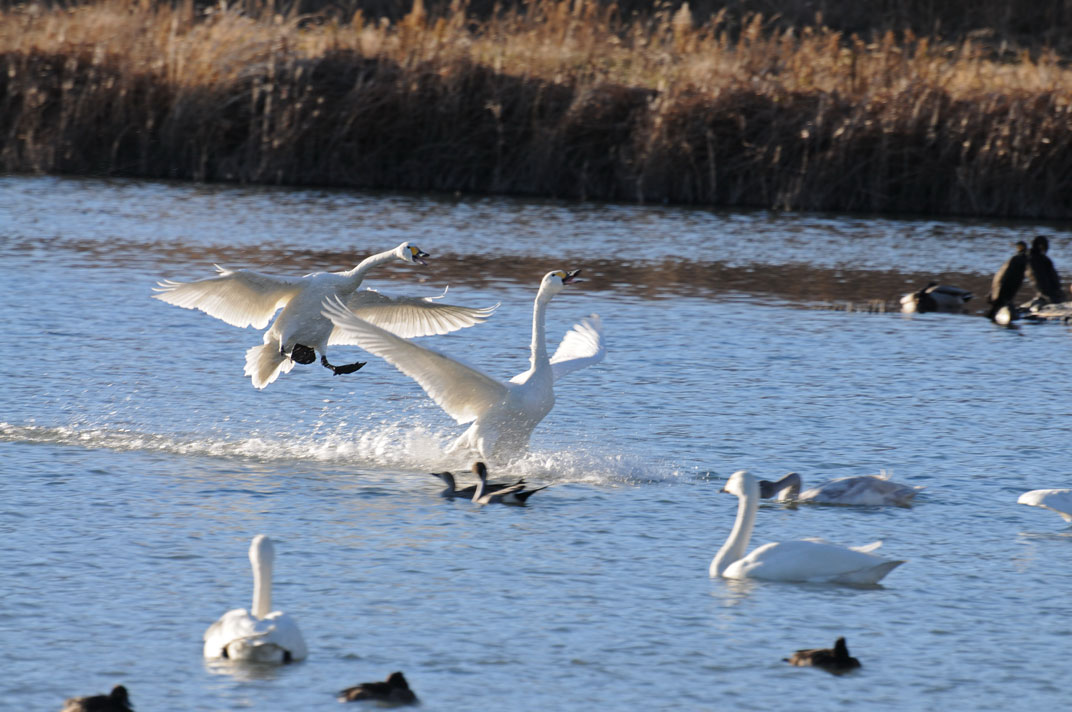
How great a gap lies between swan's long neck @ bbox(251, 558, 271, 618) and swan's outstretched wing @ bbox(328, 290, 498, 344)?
12.2 feet

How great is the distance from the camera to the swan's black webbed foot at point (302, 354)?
392 inches

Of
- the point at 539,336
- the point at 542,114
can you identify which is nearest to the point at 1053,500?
the point at 539,336

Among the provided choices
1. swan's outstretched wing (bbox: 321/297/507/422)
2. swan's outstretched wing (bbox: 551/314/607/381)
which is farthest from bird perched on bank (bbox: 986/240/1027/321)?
swan's outstretched wing (bbox: 321/297/507/422)

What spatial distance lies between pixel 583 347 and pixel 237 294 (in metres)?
2.13

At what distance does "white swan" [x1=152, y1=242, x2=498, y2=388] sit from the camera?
31.8 feet

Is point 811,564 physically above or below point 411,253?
below

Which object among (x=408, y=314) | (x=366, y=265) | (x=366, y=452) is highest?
(x=366, y=265)

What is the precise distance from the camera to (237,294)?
9.98m

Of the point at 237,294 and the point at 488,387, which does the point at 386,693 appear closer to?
the point at 488,387

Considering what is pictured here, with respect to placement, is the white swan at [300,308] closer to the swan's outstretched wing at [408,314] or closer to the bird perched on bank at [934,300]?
the swan's outstretched wing at [408,314]

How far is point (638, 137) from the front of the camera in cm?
2225

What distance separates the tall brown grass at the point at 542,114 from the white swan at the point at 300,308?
12.3 meters

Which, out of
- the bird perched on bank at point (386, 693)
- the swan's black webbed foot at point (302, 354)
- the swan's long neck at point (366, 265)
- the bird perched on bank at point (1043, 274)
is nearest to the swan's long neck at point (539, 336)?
the swan's long neck at point (366, 265)

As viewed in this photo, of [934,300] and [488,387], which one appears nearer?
[488,387]
